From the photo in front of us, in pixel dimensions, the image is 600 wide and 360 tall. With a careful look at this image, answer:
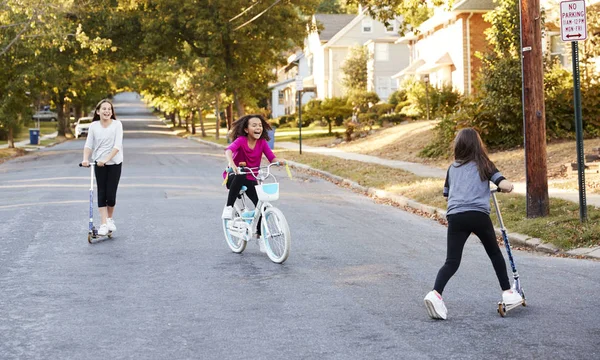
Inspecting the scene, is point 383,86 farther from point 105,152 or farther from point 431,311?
point 431,311

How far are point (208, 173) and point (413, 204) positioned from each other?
9.66 m

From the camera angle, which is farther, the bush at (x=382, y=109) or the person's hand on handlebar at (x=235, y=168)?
the bush at (x=382, y=109)

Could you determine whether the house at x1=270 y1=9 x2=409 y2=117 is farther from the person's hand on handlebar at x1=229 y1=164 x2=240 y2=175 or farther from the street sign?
the person's hand on handlebar at x1=229 y1=164 x2=240 y2=175

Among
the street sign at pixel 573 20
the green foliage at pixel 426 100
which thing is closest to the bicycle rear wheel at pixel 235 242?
the street sign at pixel 573 20

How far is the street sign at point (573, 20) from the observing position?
36.6ft

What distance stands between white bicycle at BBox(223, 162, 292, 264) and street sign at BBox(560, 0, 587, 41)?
4.28m

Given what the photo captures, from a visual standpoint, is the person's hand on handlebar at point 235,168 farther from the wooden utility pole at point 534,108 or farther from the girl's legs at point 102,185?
the wooden utility pole at point 534,108

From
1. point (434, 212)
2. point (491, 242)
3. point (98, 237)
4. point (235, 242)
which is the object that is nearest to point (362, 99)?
point (434, 212)

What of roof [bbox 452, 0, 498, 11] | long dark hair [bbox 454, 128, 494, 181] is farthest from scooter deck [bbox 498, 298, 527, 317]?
→ roof [bbox 452, 0, 498, 11]

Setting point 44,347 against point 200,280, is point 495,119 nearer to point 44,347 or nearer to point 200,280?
point 200,280

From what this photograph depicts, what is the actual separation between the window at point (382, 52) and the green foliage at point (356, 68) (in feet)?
4.87

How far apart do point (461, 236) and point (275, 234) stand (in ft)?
9.45

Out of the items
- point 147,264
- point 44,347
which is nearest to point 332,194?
point 147,264

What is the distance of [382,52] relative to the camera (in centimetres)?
6619
